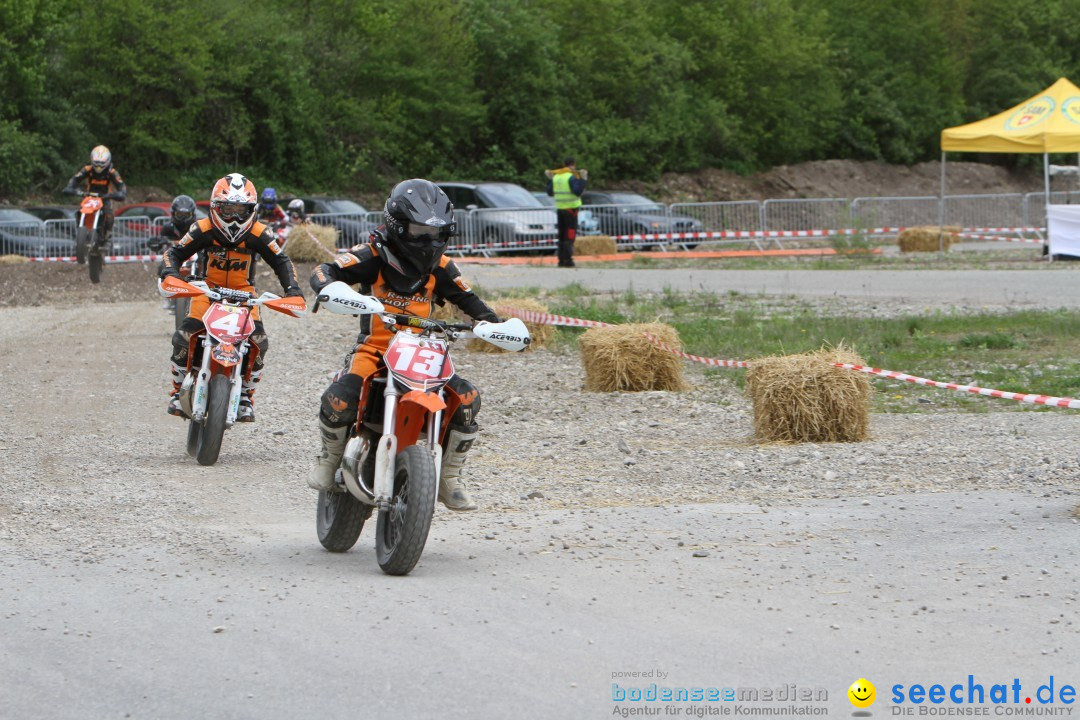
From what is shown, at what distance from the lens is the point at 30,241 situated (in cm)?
3014

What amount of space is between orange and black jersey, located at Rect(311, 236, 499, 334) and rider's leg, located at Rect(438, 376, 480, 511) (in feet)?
1.48

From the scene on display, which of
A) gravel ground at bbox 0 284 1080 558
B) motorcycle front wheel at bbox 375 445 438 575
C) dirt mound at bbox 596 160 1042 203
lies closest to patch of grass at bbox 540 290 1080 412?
gravel ground at bbox 0 284 1080 558

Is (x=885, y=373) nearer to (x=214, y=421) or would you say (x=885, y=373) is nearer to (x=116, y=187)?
(x=214, y=421)

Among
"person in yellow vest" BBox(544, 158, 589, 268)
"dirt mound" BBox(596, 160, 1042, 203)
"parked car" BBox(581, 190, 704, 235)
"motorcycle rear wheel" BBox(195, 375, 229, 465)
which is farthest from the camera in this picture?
"dirt mound" BBox(596, 160, 1042, 203)

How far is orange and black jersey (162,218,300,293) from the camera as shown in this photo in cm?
1073

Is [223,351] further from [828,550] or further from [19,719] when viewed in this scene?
[19,719]

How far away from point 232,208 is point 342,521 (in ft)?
13.7

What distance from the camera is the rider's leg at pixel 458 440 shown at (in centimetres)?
696

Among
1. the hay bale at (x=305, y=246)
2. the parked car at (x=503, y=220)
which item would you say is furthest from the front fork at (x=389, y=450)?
the parked car at (x=503, y=220)

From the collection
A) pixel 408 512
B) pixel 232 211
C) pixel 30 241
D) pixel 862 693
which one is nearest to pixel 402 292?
pixel 408 512

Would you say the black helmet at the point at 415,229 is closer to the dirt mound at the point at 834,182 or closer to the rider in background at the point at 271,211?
the rider in background at the point at 271,211

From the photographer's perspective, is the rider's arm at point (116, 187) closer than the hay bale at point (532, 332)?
No

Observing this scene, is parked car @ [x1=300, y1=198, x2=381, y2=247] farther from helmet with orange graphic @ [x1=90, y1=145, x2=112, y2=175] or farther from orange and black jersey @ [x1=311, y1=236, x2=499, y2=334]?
orange and black jersey @ [x1=311, y1=236, x2=499, y2=334]

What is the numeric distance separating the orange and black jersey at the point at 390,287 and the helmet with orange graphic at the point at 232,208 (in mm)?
3624
